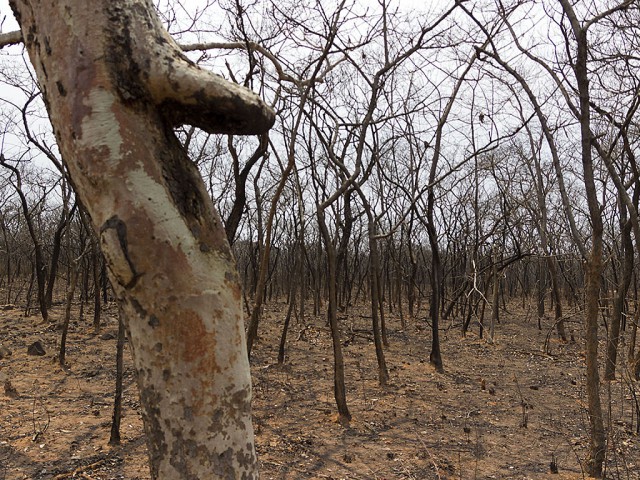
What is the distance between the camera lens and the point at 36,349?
7.81m

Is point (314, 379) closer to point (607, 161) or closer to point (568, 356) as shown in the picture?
point (607, 161)

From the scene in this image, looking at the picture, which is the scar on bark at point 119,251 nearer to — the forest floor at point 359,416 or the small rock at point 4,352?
the forest floor at point 359,416

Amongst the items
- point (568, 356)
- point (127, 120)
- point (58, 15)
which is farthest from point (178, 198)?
point (568, 356)

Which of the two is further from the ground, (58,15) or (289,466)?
(58,15)

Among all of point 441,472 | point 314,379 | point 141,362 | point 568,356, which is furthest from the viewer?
point 568,356

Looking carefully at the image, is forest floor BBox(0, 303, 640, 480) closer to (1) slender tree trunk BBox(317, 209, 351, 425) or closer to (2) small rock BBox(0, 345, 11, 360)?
(2) small rock BBox(0, 345, 11, 360)

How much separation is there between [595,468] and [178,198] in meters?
4.23

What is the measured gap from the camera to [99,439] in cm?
462

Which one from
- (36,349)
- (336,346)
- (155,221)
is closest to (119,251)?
(155,221)

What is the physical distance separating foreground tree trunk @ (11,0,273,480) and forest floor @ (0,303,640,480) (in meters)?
3.24

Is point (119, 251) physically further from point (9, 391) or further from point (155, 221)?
point (9, 391)

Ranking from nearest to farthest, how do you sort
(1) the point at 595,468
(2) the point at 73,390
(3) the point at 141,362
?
(3) the point at 141,362, (1) the point at 595,468, (2) the point at 73,390

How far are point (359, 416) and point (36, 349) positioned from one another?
5.39 m

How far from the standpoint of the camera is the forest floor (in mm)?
4195
